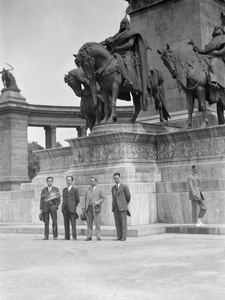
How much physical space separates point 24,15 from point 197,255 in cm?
610

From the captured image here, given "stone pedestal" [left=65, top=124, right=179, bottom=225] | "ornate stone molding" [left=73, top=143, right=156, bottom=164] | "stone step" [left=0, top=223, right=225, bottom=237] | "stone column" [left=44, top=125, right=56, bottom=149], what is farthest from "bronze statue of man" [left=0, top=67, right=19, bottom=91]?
"stone step" [left=0, top=223, right=225, bottom=237]

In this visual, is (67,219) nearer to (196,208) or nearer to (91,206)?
(91,206)

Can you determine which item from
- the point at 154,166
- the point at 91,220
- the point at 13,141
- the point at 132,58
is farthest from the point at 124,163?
the point at 13,141

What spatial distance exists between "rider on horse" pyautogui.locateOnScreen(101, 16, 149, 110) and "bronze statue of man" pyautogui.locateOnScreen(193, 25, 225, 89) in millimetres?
2174

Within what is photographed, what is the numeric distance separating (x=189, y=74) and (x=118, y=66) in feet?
9.10

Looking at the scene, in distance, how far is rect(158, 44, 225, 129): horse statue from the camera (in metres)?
21.6

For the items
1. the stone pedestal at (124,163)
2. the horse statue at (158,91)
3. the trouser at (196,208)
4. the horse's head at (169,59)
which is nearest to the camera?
the trouser at (196,208)

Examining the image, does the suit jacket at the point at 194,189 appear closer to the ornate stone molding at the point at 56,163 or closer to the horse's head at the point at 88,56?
the horse's head at the point at 88,56

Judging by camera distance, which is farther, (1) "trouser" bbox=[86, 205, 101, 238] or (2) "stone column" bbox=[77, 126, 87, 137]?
(2) "stone column" bbox=[77, 126, 87, 137]

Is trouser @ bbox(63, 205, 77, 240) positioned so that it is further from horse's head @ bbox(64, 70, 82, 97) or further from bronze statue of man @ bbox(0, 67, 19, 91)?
bronze statue of man @ bbox(0, 67, 19, 91)

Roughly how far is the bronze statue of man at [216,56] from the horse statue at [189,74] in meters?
0.32

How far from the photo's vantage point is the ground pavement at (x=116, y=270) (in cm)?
809

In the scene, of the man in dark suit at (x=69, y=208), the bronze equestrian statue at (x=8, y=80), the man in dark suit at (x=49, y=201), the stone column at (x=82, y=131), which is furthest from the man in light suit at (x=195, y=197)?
the bronze equestrian statue at (x=8, y=80)

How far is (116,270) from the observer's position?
Result: 10133 millimetres
